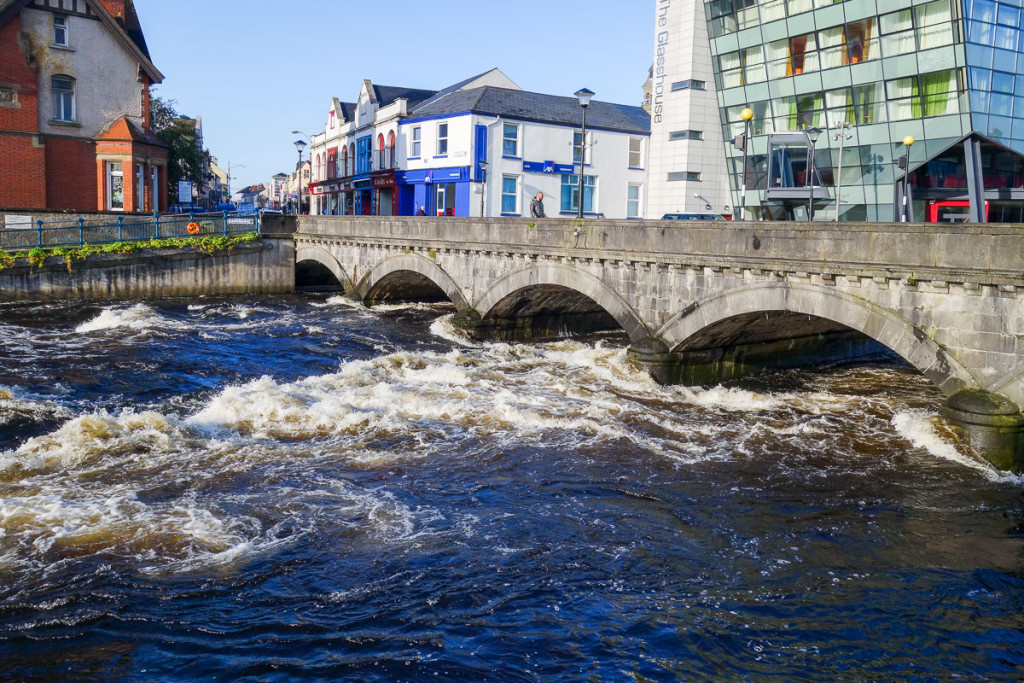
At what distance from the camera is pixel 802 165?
35.2 m

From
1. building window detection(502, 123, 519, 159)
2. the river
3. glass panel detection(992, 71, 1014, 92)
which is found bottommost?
the river

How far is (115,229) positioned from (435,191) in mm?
18281

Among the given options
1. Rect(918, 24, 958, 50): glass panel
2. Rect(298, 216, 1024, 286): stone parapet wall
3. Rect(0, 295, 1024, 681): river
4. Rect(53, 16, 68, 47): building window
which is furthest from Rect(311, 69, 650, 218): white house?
Rect(0, 295, 1024, 681): river

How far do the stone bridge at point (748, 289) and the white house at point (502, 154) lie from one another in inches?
491

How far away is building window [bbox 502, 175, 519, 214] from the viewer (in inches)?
1690

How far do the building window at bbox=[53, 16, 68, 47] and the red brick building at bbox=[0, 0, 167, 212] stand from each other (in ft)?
0.14

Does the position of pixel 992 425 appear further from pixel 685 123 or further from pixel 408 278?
pixel 685 123

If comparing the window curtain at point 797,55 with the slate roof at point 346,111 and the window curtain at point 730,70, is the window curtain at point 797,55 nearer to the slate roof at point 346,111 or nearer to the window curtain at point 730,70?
the window curtain at point 730,70

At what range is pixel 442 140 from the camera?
43.9m

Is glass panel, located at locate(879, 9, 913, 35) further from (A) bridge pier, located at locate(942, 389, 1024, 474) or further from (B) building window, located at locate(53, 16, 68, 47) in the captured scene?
(B) building window, located at locate(53, 16, 68, 47)

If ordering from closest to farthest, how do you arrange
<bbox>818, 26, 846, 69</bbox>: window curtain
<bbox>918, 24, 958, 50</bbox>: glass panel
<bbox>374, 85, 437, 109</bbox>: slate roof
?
<bbox>918, 24, 958, 50</bbox>: glass panel, <bbox>818, 26, 846, 69</bbox>: window curtain, <bbox>374, 85, 437, 109</bbox>: slate roof

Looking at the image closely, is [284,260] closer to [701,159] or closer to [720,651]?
[701,159]

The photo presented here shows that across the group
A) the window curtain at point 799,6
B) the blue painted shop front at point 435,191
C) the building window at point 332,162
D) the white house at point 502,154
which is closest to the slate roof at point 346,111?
the building window at point 332,162

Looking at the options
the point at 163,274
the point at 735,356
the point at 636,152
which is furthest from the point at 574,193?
the point at 735,356
